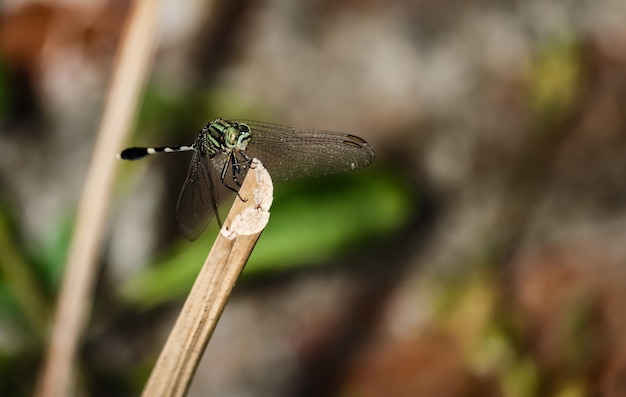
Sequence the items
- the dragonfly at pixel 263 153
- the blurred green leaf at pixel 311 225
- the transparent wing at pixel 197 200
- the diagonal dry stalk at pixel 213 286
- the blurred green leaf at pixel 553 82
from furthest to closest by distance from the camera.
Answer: the blurred green leaf at pixel 553 82, the blurred green leaf at pixel 311 225, the dragonfly at pixel 263 153, the transparent wing at pixel 197 200, the diagonal dry stalk at pixel 213 286

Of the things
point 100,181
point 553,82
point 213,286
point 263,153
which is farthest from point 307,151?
point 553,82

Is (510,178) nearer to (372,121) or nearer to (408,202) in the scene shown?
(372,121)

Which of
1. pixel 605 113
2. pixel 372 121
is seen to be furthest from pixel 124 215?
pixel 605 113

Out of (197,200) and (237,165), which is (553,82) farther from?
(197,200)

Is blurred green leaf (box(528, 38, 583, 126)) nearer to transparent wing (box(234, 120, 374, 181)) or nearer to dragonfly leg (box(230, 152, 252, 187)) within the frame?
transparent wing (box(234, 120, 374, 181))

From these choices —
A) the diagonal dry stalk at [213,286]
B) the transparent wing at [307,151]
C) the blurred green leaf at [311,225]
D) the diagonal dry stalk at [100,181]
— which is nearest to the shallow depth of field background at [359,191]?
the blurred green leaf at [311,225]

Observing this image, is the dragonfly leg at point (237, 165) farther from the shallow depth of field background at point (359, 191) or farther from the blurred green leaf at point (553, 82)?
the blurred green leaf at point (553, 82)
